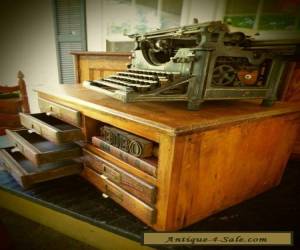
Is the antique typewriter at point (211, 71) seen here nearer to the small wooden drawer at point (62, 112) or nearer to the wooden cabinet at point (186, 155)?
the wooden cabinet at point (186, 155)

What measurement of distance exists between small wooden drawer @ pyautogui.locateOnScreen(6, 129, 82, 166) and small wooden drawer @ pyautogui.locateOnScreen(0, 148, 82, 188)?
0.23 feet

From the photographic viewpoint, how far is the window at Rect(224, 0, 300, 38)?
159cm

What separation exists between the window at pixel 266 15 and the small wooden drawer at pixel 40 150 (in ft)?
5.16

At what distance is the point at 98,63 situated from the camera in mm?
2139

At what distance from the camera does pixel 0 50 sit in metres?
4.05

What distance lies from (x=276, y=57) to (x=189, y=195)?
0.77 m

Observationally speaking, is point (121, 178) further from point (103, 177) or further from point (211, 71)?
point (211, 71)

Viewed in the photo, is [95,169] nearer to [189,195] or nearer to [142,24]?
[189,195]

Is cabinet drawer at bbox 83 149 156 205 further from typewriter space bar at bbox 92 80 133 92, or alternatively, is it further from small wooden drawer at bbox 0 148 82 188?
typewriter space bar at bbox 92 80 133 92

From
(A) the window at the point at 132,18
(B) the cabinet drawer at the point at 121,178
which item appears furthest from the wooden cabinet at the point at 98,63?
(B) the cabinet drawer at the point at 121,178

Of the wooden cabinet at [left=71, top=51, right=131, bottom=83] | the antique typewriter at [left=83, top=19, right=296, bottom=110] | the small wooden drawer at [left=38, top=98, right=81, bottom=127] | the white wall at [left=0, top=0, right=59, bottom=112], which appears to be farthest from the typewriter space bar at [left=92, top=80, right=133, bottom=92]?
the white wall at [left=0, top=0, right=59, bottom=112]

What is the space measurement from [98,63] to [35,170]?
1235mm

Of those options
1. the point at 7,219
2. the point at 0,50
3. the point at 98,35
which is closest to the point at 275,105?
the point at 7,219

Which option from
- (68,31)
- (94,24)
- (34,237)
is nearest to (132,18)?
(94,24)
